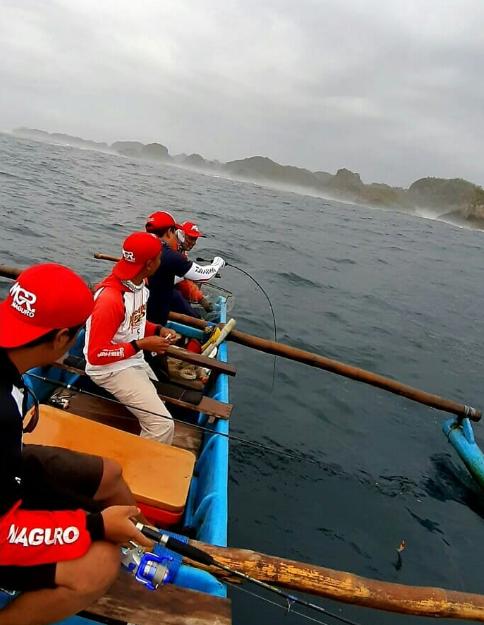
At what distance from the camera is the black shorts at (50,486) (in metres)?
2.46

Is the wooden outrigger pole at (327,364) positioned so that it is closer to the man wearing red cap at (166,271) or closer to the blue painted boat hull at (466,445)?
the blue painted boat hull at (466,445)

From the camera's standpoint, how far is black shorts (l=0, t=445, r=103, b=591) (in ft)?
8.07

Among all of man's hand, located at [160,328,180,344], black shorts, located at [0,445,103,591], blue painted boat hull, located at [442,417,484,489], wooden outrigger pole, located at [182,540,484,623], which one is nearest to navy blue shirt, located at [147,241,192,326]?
man's hand, located at [160,328,180,344]

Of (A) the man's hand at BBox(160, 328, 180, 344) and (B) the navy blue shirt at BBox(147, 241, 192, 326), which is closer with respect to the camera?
(A) the man's hand at BBox(160, 328, 180, 344)

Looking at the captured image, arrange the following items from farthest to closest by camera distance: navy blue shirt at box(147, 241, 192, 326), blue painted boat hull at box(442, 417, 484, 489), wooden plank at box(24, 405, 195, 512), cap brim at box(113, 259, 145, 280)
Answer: blue painted boat hull at box(442, 417, 484, 489) → navy blue shirt at box(147, 241, 192, 326) → cap brim at box(113, 259, 145, 280) → wooden plank at box(24, 405, 195, 512)

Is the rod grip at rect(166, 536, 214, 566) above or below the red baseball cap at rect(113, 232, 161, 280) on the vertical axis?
below

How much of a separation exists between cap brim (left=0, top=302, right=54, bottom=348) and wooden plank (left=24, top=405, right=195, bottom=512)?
2.18 m

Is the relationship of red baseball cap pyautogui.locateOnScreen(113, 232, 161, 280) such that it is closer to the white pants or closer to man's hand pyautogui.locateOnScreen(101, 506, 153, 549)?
the white pants

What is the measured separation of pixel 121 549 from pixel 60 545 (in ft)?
1.49

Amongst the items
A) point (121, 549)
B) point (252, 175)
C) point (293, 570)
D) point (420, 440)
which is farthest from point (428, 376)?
point (252, 175)

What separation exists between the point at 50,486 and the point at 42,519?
58 centimetres

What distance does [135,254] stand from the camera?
5.14m

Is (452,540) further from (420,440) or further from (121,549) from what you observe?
(121,549)

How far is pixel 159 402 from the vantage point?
543 cm
